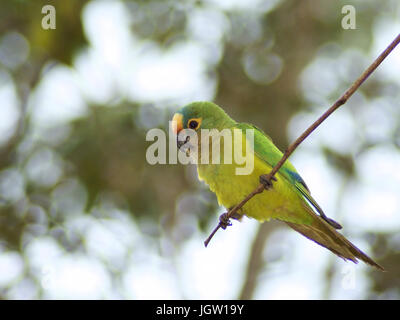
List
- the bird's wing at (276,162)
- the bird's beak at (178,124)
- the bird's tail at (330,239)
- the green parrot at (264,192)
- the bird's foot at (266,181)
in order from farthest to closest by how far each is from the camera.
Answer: the bird's beak at (178,124)
the bird's wing at (276,162)
the green parrot at (264,192)
the bird's tail at (330,239)
the bird's foot at (266,181)

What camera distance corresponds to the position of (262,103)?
986 cm

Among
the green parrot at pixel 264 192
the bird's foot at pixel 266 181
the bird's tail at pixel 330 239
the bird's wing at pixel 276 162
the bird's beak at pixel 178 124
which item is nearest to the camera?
the bird's foot at pixel 266 181

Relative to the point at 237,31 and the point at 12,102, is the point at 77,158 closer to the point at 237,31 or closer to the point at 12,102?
the point at 12,102

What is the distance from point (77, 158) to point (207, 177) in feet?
15.2

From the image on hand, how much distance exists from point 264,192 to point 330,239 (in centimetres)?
67

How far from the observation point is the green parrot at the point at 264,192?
4.57 m

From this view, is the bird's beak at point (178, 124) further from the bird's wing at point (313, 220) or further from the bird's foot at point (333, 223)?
the bird's foot at point (333, 223)

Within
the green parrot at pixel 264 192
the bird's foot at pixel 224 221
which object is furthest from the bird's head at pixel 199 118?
the bird's foot at pixel 224 221

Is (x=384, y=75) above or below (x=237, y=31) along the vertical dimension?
below

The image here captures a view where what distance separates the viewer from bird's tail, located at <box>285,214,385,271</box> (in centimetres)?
415

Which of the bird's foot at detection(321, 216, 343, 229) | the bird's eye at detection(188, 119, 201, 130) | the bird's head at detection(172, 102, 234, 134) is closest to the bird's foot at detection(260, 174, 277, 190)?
the bird's foot at detection(321, 216, 343, 229)
